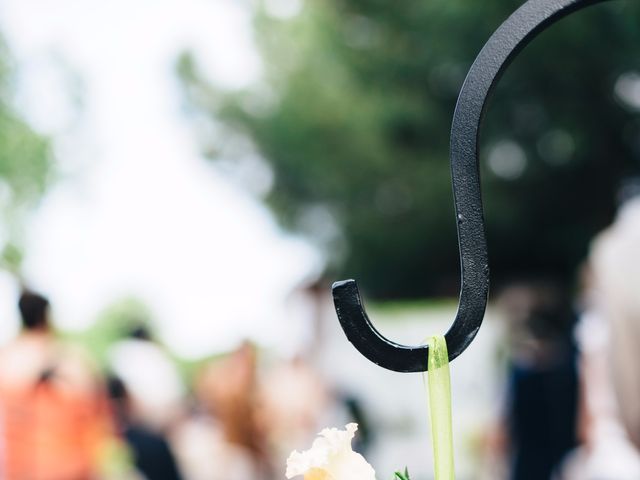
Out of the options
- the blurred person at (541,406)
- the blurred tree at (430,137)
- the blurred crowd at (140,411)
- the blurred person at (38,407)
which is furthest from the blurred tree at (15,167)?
the blurred person at (541,406)

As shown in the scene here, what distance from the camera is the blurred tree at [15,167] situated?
8.31 meters

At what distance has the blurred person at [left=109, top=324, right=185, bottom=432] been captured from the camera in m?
4.52

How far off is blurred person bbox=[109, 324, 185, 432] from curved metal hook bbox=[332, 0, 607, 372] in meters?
3.94

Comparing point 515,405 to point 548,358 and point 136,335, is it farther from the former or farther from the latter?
point 136,335

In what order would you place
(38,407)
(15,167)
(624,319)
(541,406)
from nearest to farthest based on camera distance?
(624,319) < (38,407) < (541,406) < (15,167)

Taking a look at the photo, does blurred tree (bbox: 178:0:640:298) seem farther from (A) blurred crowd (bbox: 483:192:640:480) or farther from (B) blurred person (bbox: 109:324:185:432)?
(B) blurred person (bbox: 109:324:185:432)

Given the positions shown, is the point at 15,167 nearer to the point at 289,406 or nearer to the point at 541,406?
the point at 289,406

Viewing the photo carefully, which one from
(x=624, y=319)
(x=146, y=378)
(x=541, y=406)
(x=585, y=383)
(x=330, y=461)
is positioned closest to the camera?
(x=330, y=461)

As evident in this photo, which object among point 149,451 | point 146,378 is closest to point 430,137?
point 146,378

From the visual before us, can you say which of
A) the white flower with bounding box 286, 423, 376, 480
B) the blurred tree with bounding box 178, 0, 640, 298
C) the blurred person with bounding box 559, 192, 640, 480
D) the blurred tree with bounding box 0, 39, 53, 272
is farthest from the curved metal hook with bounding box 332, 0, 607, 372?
the blurred tree with bounding box 0, 39, 53, 272

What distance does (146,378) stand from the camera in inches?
183

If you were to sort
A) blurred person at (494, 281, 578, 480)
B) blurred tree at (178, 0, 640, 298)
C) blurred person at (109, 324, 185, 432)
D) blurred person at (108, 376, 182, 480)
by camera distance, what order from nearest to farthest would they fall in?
1. blurred person at (494, 281, 578, 480)
2. blurred person at (108, 376, 182, 480)
3. blurred person at (109, 324, 185, 432)
4. blurred tree at (178, 0, 640, 298)

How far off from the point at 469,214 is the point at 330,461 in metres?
0.25

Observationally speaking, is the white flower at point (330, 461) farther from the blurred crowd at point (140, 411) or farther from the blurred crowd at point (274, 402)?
the blurred crowd at point (140, 411)
